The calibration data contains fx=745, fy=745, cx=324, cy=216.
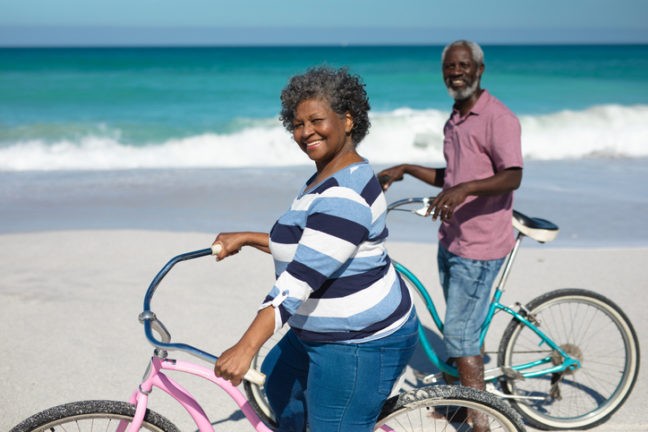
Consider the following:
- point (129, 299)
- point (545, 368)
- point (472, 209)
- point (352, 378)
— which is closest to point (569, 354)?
point (545, 368)

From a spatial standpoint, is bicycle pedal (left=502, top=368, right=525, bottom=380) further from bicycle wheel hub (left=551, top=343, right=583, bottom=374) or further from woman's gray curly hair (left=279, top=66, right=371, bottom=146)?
woman's gray curly hair (left=279, top=66, right=371, bottom=146)

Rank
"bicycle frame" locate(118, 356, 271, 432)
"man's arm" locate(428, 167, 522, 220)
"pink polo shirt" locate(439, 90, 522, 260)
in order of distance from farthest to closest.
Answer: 1. "pink polo shirt" locate(439, 90, 522, 260)
2. "man's arm" locate(428, 167, 522, 220)
3. "bicycle frame" locate(118, 356, 271, 432)

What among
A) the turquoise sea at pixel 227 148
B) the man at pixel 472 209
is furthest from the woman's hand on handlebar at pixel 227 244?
the turquoise sea at pixel 227 148

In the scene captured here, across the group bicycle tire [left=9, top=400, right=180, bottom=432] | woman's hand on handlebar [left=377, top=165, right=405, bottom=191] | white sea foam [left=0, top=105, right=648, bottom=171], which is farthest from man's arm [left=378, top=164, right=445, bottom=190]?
white sea foam [left=0, top=105, right=648, bottom=171]

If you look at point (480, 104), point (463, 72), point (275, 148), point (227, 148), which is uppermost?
point (227, 148)

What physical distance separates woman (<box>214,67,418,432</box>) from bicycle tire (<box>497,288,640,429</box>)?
1506mm

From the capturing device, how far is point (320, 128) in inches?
84.1

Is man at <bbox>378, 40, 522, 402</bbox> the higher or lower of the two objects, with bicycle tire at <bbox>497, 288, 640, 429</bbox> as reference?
higher

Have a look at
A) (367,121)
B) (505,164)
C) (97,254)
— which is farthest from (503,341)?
(97,254)

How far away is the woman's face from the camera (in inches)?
84.0

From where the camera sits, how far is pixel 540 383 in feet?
14.2

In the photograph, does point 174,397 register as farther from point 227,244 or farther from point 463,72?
point 463,72

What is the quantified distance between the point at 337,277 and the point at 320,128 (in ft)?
1.41

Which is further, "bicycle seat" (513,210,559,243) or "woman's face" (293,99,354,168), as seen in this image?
"bicycle seat" (513,210,559,243)
